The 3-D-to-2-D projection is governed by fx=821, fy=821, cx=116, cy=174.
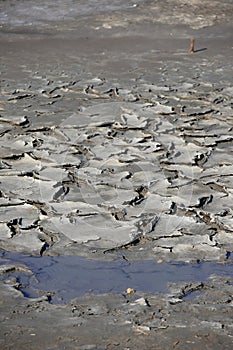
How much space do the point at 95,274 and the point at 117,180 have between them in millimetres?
1172

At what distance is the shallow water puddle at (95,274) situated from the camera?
151 inches

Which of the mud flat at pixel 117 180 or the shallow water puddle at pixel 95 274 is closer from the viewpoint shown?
the mud flat at pixel 117 180

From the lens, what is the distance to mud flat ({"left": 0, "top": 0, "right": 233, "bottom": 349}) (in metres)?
3.51

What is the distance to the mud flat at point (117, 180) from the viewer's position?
3510 mm

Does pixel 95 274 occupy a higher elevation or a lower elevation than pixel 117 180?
higher

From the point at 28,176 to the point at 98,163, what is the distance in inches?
19.3

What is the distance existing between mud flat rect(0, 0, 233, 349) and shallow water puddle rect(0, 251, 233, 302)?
0.04ft

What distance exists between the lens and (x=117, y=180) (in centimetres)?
505

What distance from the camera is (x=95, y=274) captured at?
397cm

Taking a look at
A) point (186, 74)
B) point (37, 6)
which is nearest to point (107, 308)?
point (186, 74)

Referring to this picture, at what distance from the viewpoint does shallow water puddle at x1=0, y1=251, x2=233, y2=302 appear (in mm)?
3826

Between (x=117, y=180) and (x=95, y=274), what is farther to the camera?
(x=117, y=180)

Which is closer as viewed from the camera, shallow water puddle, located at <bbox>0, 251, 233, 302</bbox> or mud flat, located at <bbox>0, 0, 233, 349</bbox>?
mud flat, located at <bbox>0, 0, 233, 349</bbox>

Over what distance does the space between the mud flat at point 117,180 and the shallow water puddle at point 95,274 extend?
1 centimetres
